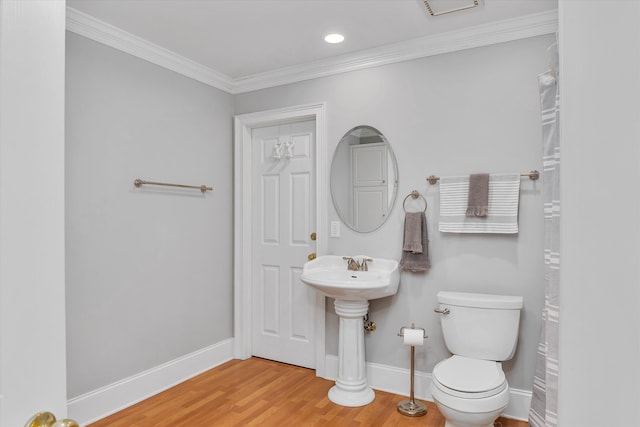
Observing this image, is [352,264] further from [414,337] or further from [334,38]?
[334,38]

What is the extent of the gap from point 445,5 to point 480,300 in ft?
5.71

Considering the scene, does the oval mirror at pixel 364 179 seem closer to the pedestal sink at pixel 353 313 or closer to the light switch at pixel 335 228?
the light switch at pixel 335 228

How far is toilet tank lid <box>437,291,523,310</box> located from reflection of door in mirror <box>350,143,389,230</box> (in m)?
0.73

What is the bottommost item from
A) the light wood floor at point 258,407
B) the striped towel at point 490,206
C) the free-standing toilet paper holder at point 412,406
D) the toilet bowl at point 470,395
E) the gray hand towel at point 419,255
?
the light wood floor at point 258,407

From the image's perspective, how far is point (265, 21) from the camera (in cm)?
256

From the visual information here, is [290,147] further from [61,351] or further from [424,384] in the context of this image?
[61,351]

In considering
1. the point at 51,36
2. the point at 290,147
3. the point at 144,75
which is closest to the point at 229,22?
the point at 144,75

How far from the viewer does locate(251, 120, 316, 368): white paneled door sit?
11.2 ft

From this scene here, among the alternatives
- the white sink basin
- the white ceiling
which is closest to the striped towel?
the white sink basin

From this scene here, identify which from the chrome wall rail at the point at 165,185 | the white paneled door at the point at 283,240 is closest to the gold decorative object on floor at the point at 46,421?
the chrome wall rail at the point at 165,185

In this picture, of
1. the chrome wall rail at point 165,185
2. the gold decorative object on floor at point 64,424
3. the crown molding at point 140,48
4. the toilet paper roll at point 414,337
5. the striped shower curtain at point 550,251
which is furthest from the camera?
the chrome wall rail at point 165,185

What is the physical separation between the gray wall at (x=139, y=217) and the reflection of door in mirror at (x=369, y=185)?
121 centimetres

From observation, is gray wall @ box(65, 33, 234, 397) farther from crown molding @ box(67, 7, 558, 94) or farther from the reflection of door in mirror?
the reflection of door in mirror

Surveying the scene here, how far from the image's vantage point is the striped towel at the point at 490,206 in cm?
251
